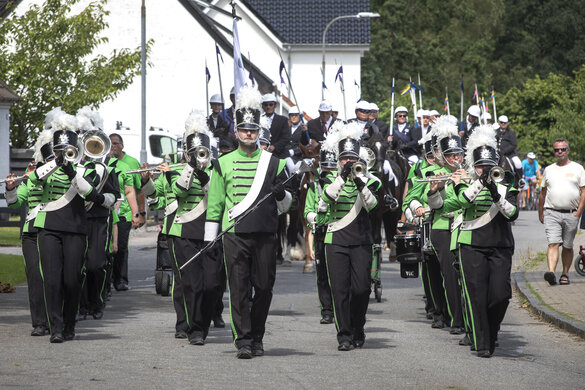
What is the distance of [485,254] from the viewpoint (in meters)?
11.3

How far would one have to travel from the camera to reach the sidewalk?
13664mm

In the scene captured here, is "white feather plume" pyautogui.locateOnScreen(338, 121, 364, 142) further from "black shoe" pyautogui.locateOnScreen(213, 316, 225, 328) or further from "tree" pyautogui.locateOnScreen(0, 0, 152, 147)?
"tree" pyautogui.locateOnScreen(0, 0, 152, 147)

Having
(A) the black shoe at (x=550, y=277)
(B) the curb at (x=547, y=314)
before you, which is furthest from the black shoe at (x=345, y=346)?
(A) the black shoe at (x=550, y=277)

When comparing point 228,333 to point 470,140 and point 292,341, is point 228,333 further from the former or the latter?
point 470,140

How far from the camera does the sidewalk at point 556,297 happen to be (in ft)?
44.8

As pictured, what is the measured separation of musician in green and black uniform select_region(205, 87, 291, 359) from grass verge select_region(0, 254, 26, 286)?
7.59 meters

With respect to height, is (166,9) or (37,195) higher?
(166,9)

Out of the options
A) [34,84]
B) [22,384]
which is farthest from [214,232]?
[34,84]

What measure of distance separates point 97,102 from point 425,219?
21.1 meters

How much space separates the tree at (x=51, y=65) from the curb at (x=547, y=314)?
17717 mm

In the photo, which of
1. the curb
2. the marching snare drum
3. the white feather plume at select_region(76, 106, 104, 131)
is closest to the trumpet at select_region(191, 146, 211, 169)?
the white feather plume at select_region(76, 106, 104, 131)

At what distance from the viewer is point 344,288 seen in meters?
11.6

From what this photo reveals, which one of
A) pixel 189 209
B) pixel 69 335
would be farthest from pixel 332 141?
pixel 69 335

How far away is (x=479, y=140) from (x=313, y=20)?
49.6m
